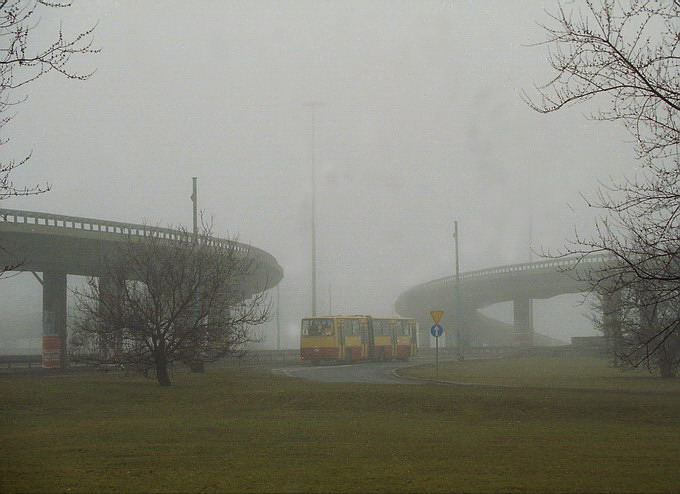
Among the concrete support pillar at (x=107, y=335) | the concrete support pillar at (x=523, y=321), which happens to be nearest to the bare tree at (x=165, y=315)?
the concrete support pillar at (x=107, y=335)

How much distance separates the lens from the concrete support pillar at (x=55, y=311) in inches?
2295

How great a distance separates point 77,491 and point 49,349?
4823 centimetres

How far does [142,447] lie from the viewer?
667 inches

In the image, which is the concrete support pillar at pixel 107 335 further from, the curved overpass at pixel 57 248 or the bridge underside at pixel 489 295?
the bridge underside at pixel 489 295

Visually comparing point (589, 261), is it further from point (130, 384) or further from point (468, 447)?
point (468, 447)

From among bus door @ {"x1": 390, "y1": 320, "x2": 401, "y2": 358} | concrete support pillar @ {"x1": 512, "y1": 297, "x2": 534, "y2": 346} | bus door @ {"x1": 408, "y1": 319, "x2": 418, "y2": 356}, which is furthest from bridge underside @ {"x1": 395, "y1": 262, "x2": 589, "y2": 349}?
bus door @ {"x1": 390, "y1": 320, "x2": 401, "y2": 358}

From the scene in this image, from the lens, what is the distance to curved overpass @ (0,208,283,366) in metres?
52.2

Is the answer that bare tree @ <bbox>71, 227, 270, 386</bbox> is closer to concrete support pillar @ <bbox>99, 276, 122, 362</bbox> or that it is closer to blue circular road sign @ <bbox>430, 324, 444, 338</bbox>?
concrete support pillar @ <bbox>99, 276, 122, 362</bbox>

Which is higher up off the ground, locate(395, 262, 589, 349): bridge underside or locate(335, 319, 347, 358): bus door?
locate(395, 262, 589, 349): bridge underside

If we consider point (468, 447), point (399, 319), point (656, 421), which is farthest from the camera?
point (399, 319)

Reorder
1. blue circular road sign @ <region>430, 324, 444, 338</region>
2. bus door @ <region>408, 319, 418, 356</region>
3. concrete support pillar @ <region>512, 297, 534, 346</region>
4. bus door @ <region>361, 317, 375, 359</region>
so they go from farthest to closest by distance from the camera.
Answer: concrete support pillar @ <region>512, 297, 534, 346</region>
bus door @ <region>408, 319, 418, 356</region>
bus door @ <region>361, 317, 375, 359</region>
blue circular road sign @ <region>430, 324, 444, 338</region>

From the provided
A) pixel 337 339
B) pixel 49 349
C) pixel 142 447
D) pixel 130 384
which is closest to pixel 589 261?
pixel 337 339

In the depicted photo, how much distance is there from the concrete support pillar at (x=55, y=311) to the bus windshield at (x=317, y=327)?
15.3 meters

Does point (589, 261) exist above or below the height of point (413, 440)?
above
